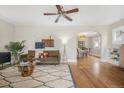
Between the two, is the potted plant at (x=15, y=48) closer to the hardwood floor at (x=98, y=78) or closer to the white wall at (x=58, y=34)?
the white wall at (x=58, y=34)

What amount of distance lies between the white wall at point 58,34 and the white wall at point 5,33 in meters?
0.43

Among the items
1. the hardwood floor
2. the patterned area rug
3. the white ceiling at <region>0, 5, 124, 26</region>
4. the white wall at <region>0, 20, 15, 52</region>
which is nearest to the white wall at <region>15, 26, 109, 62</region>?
the white wall at <region>0, 20, 15, 52</region>

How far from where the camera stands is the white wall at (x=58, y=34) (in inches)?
308

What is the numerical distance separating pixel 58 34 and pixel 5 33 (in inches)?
119

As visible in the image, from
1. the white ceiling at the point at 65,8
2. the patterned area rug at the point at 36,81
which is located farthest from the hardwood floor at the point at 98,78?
the white ceiling at the point at 65,8

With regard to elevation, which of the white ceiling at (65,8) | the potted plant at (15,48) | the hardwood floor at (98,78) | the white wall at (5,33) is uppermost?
the white ceiling at (65,8)

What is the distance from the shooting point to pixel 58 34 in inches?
309

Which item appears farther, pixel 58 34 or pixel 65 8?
pixel 58 34

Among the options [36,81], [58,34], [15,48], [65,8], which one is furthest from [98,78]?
[15,48]

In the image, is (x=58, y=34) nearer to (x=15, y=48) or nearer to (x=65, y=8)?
(x=15, y=48)

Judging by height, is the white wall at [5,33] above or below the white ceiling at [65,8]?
below

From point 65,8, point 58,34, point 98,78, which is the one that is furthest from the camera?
point 58,34

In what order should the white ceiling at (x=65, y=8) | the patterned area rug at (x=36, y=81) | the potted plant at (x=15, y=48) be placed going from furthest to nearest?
the potted plant at (x=15, y=48) < the white ceiling at (x=65, y=8) < the patterned area rug at (x=36, y=81)
